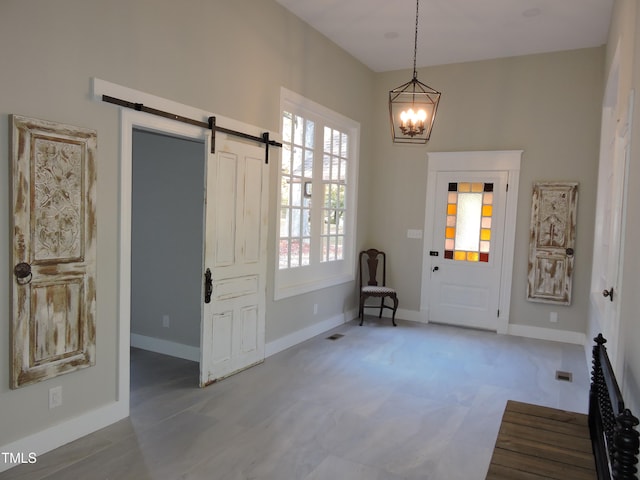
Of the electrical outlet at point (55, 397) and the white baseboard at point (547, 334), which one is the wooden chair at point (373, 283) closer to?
the white baseboard at point (547, 334)

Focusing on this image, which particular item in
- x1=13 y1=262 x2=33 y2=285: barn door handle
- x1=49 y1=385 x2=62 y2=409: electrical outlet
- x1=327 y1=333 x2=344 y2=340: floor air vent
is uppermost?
x1=13 y1=262 x2=33 y2=285: barn door handle

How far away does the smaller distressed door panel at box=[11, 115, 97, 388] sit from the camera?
2516 millimetres

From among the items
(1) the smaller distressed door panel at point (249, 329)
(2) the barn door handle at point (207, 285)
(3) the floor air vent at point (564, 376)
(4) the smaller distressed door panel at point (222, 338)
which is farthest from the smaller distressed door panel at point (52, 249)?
(3) the floor air vent at point (564, 376)

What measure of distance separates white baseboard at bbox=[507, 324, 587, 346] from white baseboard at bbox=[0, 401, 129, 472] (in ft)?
15.3

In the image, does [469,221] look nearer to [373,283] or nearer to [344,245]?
[373,283]

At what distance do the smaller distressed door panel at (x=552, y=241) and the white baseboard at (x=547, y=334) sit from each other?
37 cm

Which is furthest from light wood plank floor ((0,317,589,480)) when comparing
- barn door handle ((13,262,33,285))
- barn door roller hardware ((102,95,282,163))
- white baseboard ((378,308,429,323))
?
barn door roller hardware ((102,95,282,163))

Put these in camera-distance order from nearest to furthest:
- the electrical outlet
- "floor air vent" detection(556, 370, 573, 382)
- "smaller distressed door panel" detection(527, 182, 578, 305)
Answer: the electrical outlet, "floor air vent" detection(556, 370, 573, 382), "smaller distressed door panel" detection(527, 182, 578, 305)

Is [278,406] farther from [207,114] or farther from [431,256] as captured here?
[431,256]

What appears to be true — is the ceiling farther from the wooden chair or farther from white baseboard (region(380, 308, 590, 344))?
white baseboard (region(380, 308, 590, 344))

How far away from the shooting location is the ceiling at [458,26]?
4508mm

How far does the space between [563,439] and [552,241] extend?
12.7 feet

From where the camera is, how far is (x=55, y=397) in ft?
9.10

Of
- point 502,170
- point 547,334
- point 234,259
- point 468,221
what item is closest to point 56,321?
point 234,259
